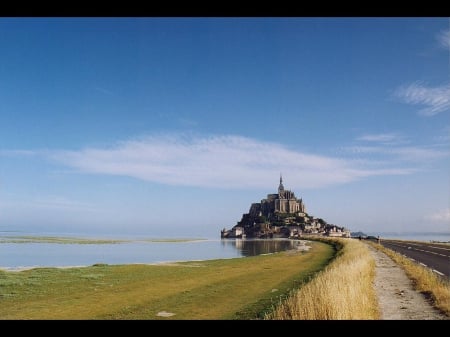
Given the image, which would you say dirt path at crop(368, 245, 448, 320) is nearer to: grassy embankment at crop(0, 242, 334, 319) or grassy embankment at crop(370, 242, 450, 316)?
grassy embankment at crop(370, 242, 450, 316)

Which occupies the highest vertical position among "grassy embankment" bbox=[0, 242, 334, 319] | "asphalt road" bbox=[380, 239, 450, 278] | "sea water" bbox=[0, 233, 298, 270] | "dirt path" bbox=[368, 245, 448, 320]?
"asphalt road" bbox=[380, 239, 450, 278]

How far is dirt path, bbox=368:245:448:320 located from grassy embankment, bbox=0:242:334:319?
4.22 m

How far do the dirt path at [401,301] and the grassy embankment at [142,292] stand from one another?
4217 millimetres

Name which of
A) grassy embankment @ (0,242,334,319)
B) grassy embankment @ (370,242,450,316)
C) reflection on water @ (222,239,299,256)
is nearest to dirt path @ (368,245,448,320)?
grassy embankment @ (370,242,450,316)

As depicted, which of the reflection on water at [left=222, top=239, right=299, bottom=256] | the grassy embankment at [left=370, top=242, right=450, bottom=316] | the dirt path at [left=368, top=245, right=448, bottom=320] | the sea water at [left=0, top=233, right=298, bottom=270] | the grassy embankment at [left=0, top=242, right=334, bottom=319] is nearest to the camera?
the dirt path at [left=368, top=245, right=448, bottom=320]

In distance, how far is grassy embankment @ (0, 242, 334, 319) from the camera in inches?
617

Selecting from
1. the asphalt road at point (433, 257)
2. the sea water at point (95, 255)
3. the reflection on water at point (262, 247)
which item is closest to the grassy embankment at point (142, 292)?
the asphalt road at point (433, 257)

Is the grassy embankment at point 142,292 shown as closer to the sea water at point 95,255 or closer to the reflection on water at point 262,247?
the sea water at point 95,255

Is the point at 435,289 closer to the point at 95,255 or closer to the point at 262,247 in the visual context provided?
the point at 95,255

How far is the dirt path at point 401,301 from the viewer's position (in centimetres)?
1142

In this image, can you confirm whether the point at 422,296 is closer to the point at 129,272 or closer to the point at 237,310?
the point at 237,310

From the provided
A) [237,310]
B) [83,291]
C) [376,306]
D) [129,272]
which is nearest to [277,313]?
[376,306]
